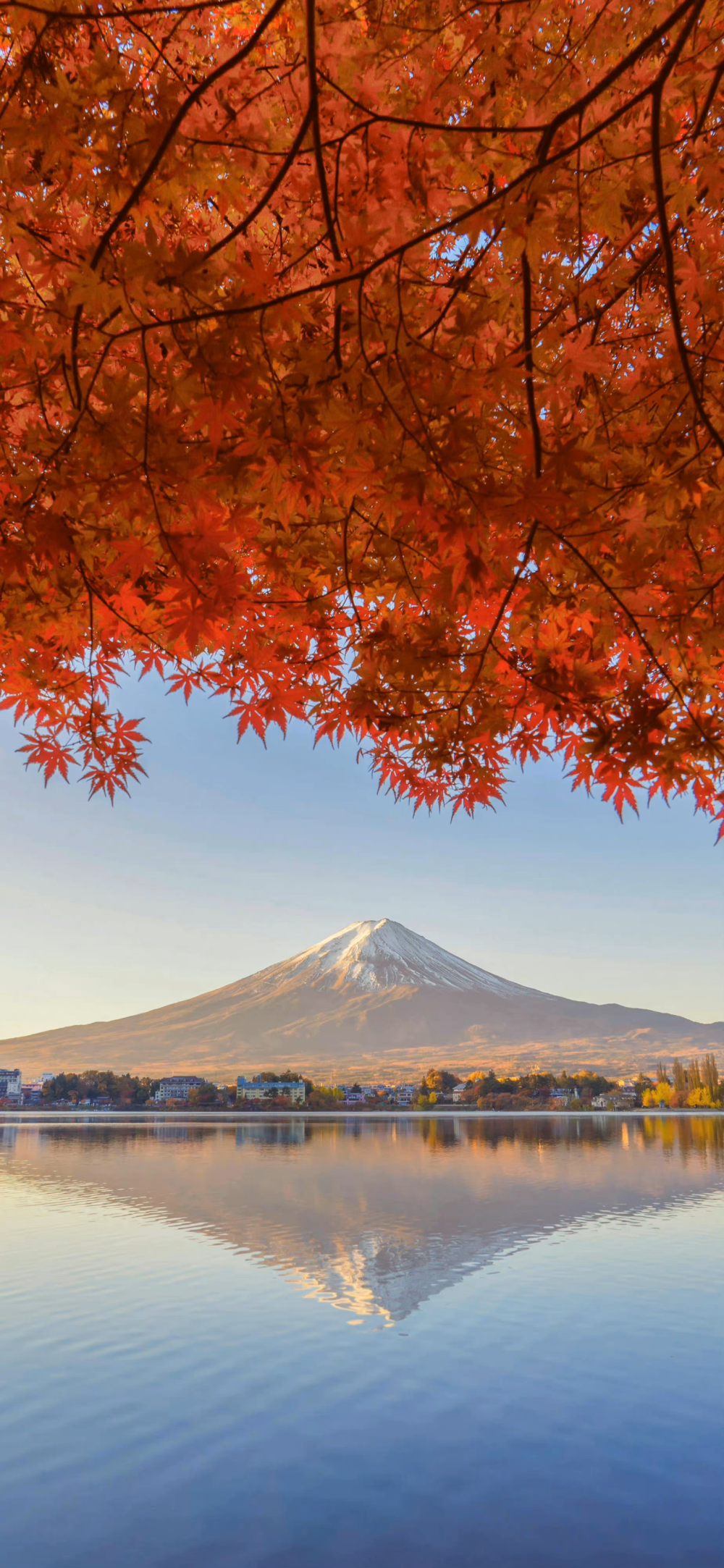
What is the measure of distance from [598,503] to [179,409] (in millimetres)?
1532

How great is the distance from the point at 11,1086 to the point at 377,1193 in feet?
459

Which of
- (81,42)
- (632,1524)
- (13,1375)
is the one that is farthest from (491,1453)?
(81,42)

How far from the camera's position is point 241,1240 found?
21062 millimetres

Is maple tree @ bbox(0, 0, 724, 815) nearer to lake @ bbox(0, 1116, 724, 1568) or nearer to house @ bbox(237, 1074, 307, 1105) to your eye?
lake @ bbox(0, 1116, 724, 1568)

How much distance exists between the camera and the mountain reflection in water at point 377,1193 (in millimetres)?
18922

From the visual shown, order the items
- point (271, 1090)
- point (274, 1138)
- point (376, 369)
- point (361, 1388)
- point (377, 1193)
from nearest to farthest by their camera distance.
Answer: point (376, 369)
point (361, 1388)
point (377, 1193)
point (274, 1138)
point (271, 1090)

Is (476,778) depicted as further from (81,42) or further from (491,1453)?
(491,1453)

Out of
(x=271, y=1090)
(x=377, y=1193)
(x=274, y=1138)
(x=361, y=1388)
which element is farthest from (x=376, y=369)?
(x=271, y=1090)

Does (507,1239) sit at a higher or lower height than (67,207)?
lower

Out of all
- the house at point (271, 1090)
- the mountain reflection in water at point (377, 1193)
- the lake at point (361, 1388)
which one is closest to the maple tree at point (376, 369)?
the lake at point (361, 1388)

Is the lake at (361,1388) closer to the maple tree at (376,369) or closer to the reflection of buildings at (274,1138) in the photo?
the maple tree at (376,369)

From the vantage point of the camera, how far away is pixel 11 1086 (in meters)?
150

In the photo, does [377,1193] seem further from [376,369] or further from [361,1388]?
[376,369]

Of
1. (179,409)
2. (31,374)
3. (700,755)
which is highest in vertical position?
(31,374)
